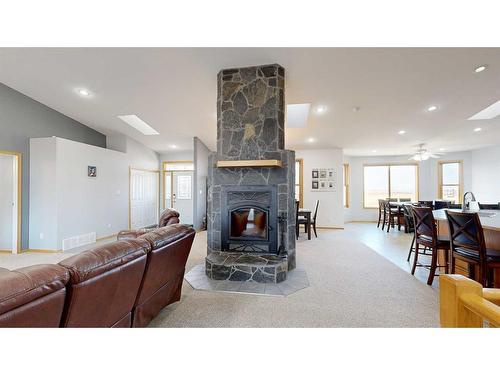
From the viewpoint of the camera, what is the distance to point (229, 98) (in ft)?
11.0

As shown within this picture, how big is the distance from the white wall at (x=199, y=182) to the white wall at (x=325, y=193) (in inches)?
123

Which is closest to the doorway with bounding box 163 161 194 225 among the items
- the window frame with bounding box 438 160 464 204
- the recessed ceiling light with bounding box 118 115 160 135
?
the recessed ceiling light with bounding box 118 115 160 135

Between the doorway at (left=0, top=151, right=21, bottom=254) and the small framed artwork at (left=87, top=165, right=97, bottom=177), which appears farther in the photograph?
the small framed artwork at (left=87, top=165, right=97, bottom=177)

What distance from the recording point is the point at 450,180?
26.3 feet

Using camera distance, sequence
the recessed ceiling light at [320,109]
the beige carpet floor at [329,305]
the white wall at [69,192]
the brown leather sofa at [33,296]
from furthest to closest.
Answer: the white wall at [69,192]
the recessed ceiling light at [320,109]
the beige carpet floor at [329,305]
the brown leather sofa at [33,296]

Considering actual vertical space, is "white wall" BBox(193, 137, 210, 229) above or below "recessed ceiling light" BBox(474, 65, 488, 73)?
below

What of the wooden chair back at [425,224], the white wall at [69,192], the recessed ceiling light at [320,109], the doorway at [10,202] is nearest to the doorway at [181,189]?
the white wall at [69,192]

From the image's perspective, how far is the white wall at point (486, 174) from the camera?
700cm

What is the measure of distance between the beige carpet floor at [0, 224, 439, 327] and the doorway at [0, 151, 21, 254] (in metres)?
3.96

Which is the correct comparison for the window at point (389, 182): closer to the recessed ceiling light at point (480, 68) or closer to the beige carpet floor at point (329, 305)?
the recessed ceiling light at point (480, 68)

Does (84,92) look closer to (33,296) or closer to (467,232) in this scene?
(33,296)

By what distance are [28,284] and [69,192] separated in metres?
5.09

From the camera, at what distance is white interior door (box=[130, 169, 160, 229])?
6871mm

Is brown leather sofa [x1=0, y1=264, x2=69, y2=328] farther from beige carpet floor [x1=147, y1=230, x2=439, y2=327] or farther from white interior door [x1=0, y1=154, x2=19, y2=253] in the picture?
white interior door [x1=0, y1=154, x2=19, y2=253]
